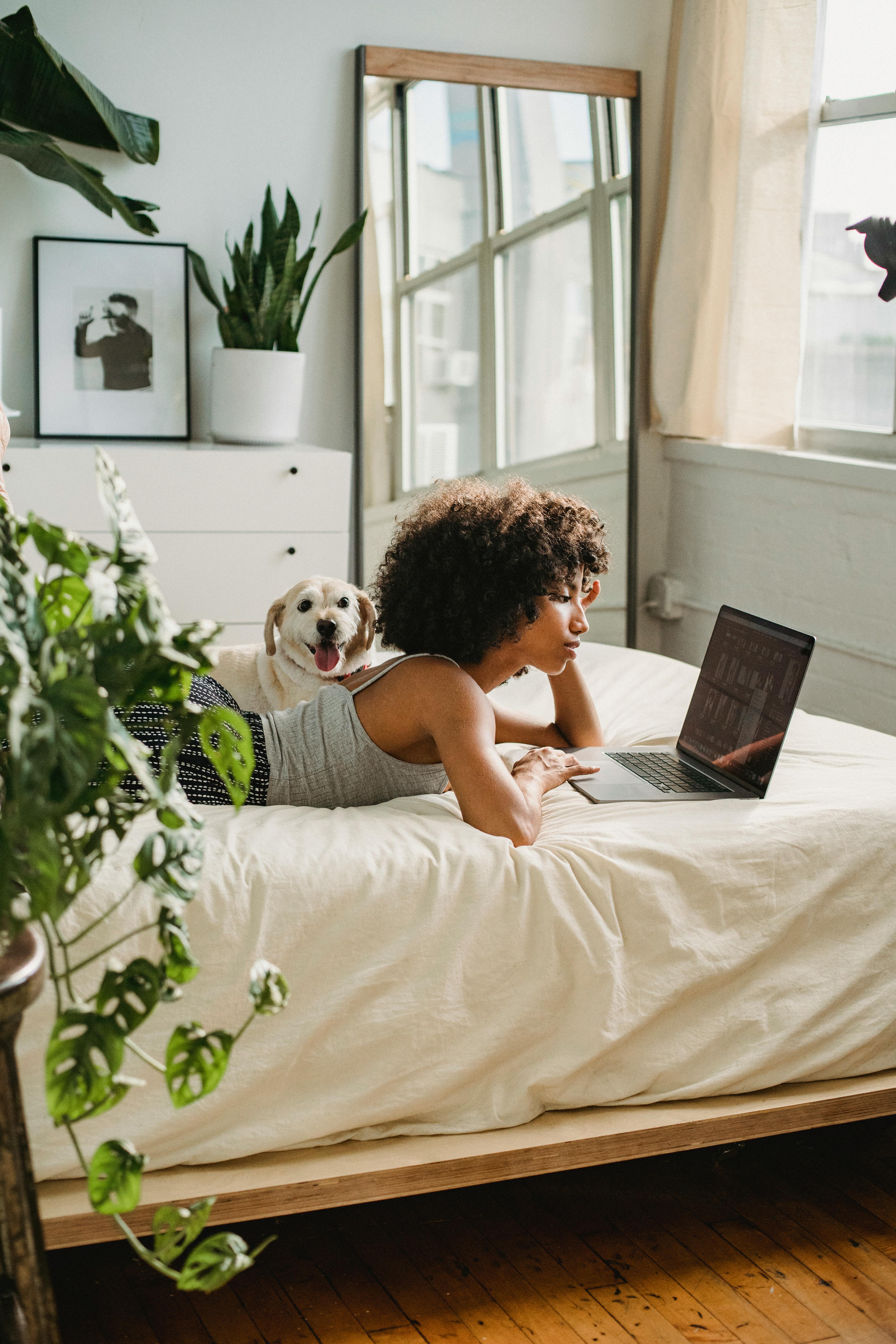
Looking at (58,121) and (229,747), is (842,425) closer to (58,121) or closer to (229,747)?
(58,121)

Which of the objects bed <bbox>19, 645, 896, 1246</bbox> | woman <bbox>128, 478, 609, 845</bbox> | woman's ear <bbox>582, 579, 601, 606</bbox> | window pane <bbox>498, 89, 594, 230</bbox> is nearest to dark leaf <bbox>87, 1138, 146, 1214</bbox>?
bed <bbox>19, 645, 896, 1246</bbox>

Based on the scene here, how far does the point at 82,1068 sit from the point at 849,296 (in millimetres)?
3274

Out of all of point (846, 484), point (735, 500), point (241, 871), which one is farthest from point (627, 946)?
point (735, 500)

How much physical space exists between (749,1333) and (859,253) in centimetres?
284

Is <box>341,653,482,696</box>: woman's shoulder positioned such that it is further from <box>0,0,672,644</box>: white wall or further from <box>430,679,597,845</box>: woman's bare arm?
<box>0,0,672,644</box>: white wall

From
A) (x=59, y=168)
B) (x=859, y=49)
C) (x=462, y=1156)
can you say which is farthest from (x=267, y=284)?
(x=462, y=1156)

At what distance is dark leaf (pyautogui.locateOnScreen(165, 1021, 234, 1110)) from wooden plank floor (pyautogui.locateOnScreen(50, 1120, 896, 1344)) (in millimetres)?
831

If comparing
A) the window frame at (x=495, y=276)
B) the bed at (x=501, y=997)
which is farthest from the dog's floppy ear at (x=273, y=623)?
the window frame at (x=495, y=276)

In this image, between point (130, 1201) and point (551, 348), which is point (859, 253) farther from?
point (130, 1201)

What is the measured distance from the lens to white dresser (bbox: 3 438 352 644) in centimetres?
321

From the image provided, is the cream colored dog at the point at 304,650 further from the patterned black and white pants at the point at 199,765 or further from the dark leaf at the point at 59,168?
the dark leaf at the point at 59,168

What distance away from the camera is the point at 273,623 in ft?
8.60

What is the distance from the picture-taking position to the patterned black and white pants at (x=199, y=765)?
5.71 ft

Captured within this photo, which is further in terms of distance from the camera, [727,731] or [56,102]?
[56,102]
